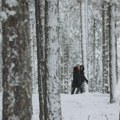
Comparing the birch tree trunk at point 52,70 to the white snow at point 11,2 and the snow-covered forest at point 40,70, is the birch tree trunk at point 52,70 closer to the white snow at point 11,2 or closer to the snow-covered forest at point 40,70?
the snow-covered forest at point 40,70

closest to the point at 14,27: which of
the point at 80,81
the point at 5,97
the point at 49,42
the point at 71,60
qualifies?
the point at 5,97

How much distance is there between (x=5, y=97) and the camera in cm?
548

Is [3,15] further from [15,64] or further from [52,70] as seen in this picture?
[52,70]

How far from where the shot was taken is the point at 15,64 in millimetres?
5441

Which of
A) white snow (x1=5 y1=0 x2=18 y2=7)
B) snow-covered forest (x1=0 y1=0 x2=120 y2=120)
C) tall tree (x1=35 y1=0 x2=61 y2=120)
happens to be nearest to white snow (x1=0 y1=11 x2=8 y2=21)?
snow-covered forest (x1=0 y1=0 x2=120 y2=120)

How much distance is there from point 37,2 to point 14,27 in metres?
6.51

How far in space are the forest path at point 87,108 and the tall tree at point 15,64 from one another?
6918 millimetres

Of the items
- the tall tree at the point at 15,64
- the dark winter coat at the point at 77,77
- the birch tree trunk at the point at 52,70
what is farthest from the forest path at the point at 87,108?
the tall tree at the point at 15,64

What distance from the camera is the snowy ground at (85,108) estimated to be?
12803mm

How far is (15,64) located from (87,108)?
9.17 metres

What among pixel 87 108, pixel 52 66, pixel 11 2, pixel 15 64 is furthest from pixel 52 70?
Answer: pixel 87 108

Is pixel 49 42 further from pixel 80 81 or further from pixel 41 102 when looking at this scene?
pixel 80 81

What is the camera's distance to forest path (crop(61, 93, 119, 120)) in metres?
12.8

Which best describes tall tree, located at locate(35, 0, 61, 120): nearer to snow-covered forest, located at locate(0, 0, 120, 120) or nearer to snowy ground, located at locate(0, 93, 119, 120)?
snow-covered forest, located at locate(0, 0, 120, 120)
